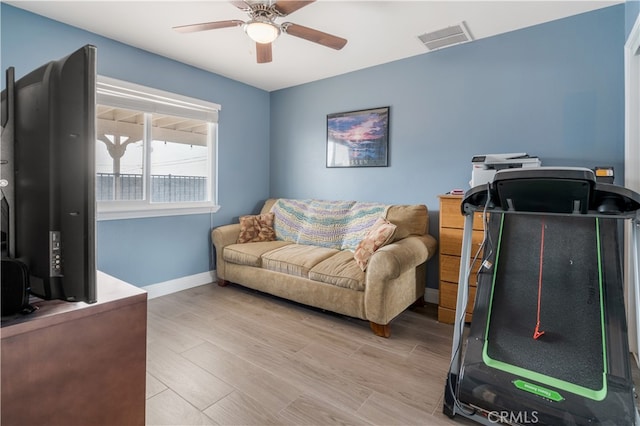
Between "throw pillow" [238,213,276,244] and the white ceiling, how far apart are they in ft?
5.73

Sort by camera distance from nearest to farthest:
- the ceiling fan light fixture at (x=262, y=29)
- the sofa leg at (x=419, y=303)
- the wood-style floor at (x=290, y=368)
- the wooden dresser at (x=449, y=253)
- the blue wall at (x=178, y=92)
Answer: the wood-style floor at (x=290, y=368), the ceiling fan light fixture at (x=262, y=29), the blue wall at (x=178, y=92), the wooden dresser at (x=449, y=253), the sofa leg at (x=419, y=303)

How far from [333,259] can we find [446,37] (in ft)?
7.22

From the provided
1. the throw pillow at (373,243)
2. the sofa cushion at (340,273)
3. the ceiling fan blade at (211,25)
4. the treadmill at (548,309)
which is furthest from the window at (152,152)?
the treadmill at (548,309)

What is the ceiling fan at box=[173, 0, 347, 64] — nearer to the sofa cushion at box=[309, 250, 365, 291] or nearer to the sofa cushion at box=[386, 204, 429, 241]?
the sofa cushion at box=[386, 204, 429, 241]

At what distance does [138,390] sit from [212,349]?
50.2 inches

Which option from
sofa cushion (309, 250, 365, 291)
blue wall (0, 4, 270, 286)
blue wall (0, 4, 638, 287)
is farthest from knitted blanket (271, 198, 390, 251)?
blue wall (0, 4, 270, 286)

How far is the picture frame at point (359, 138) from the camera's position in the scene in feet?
11.3

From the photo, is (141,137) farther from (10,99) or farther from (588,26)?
(588,26)

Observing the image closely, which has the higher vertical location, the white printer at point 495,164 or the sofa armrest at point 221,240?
the white printer at point 495,164

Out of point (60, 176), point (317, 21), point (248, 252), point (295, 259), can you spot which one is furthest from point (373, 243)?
point (60, 176)

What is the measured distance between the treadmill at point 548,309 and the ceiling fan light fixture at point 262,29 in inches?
65.2

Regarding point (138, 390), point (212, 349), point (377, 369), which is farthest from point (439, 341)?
point (138, 390)

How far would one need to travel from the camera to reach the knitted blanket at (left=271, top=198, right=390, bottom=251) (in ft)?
10.7

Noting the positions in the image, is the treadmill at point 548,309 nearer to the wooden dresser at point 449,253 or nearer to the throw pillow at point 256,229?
the wooden dresser at point 449,253
